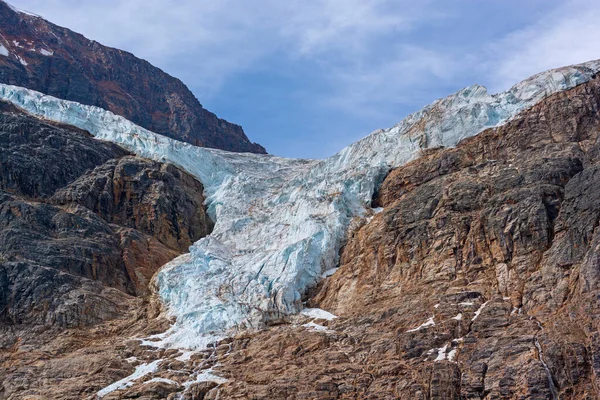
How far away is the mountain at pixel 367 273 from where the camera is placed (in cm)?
4566

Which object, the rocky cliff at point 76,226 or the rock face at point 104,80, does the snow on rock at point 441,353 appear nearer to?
the rocky cliff at point 76,226

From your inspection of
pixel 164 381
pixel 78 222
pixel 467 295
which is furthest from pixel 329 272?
pixel 78 222

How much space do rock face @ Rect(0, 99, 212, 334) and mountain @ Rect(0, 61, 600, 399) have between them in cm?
28

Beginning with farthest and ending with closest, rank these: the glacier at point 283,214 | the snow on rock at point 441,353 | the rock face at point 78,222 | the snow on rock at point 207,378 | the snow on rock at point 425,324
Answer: the rock face at point 78,222 < the glacier at point 283,214 < the snow on rock at point 207,378 < the snow on rock at point 425,324 < the snow on rock at point 441,353

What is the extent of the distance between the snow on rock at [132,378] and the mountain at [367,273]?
0.63 ft

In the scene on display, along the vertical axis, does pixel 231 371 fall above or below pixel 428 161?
below

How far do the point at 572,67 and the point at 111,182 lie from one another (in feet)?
151

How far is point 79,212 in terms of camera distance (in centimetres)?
7606

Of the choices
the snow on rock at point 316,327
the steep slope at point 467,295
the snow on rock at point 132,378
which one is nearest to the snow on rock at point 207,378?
the steep slope at point 467,295

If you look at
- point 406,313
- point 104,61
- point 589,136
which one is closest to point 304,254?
point 406,313

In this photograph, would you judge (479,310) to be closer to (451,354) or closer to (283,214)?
(451,354)

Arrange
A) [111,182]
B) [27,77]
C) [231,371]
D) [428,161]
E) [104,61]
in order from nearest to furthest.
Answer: [231,371] → [428,161] → [111,182] → [27,77] → [104,61]

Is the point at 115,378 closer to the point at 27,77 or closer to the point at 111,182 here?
the point at 111,182

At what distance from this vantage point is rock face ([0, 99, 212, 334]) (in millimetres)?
62562
